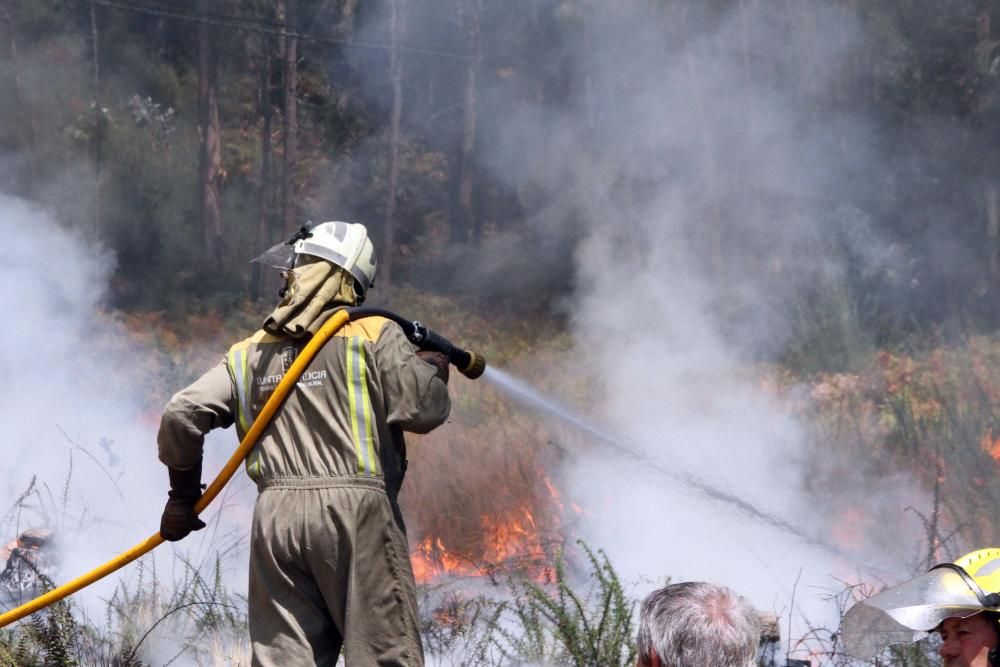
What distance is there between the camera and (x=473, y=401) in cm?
618

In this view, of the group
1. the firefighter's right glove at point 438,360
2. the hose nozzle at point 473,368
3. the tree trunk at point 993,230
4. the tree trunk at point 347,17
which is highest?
the tree trunk at point 347,17

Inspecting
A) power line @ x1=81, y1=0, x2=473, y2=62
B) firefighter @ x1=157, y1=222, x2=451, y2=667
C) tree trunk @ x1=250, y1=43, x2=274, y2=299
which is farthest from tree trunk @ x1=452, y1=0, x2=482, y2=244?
firefighter @ x1=157, y1=222, x2=451, y2=667

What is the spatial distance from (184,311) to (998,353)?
4312 mm

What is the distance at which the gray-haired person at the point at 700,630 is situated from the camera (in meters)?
1.94

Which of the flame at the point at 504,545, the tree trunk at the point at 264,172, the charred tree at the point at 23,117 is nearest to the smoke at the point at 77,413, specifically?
the charred tree at the point at 23,117

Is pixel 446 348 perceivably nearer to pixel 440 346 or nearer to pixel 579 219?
pixel 440 346

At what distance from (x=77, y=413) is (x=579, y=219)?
2.88 meters

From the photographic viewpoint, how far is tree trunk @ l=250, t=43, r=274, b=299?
6336mm

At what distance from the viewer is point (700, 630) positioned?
1948 millimetres

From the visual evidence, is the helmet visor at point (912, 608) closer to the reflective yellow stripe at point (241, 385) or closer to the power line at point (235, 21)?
the reflective yellow stripe at point (241, 385)

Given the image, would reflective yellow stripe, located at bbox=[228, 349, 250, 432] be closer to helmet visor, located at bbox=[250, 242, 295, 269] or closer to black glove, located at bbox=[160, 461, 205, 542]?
black glove, located at bbox=[160, 461, 205, 542]

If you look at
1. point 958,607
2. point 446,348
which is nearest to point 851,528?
point 446,348

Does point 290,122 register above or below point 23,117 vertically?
above

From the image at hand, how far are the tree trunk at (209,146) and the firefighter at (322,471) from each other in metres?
3.12
